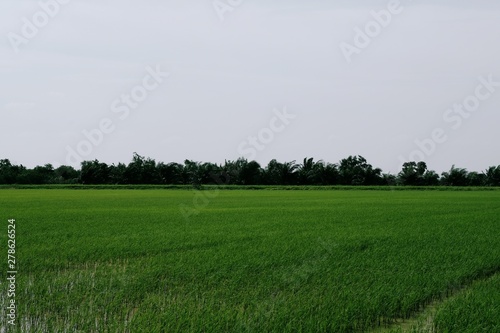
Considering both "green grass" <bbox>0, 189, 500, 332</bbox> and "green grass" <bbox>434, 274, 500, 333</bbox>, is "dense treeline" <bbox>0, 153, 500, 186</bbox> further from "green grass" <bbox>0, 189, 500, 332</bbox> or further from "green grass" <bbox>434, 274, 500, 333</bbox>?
"green grass" <bbox>434, 274, 500, 333</bbox>

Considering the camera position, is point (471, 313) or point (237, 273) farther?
point (237, 273)

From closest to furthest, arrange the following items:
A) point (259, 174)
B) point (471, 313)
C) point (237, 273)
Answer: point (471, 313), point (237, 273), point (259, 174)

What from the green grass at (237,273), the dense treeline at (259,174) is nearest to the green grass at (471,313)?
the green grass at (237,273)

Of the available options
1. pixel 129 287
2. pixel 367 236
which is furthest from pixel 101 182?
pixel 129 287

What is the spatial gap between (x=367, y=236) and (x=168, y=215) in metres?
7.12

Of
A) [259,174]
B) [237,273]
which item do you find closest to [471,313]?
[237,273]

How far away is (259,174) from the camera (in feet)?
183

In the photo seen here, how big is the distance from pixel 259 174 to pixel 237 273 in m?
48.5

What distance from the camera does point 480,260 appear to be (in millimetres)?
8375

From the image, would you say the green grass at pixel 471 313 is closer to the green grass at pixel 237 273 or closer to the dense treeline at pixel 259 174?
the green grass at pixel 237 273

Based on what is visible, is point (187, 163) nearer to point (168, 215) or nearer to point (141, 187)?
point (141, 187)

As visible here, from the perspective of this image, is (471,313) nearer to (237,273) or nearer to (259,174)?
(237,273)

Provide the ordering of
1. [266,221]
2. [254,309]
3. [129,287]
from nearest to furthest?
[254,309] → [129,287] → [266,221]

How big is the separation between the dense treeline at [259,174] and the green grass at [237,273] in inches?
1638
